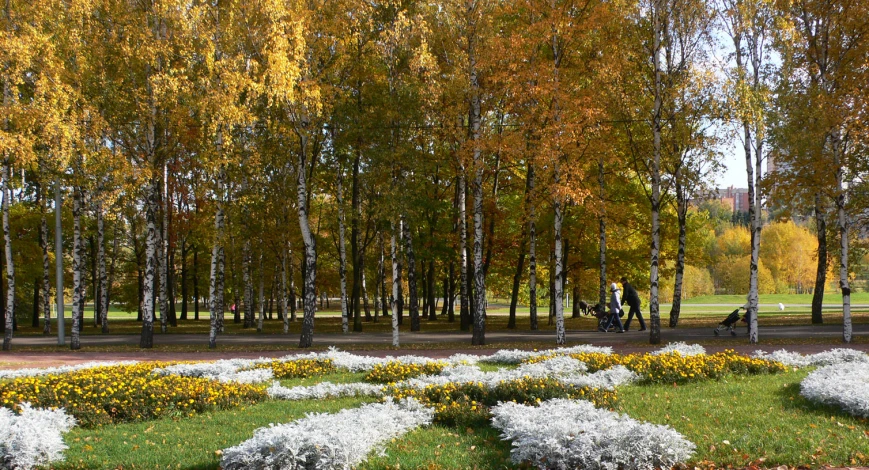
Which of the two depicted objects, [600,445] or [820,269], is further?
[820,269]

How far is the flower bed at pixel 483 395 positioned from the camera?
924 centimetres

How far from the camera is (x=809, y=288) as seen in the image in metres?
91.6

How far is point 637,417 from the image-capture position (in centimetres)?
877

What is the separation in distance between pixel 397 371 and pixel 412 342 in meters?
10.4

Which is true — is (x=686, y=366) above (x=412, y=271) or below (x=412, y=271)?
below

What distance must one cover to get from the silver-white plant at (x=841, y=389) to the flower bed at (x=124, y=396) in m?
9.39

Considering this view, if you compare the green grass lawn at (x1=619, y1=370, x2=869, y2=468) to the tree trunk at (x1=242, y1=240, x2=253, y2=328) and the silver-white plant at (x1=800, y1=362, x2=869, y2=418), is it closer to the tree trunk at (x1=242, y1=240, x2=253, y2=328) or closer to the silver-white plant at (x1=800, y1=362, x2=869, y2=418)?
the silver-white plant at (x1=800, y1=362, x2=869, y2=418)

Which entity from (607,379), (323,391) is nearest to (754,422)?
(607,379)

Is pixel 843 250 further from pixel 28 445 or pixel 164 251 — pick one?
pixel 164 251

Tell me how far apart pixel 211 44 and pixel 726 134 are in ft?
Answer: 58.8

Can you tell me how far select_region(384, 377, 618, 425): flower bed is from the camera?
30.3 ft

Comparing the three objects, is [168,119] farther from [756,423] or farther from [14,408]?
[756,423]

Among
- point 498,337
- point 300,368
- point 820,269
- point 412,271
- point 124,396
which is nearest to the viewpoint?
point 124,396

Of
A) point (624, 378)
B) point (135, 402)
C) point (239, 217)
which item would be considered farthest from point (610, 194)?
point (135, 402)
